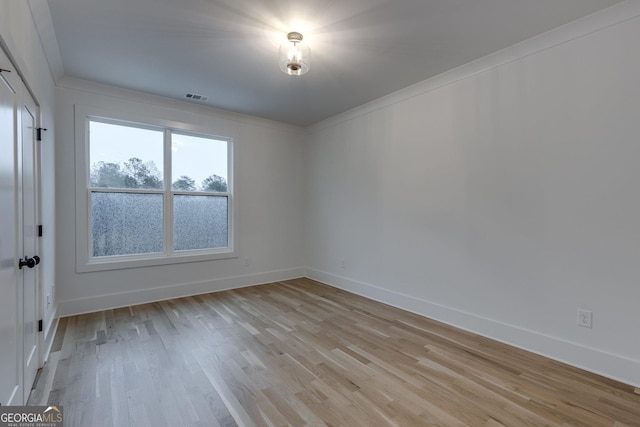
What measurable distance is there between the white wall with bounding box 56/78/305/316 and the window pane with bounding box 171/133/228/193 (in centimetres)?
23

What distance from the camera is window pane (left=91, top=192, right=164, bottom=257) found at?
3.53 metres

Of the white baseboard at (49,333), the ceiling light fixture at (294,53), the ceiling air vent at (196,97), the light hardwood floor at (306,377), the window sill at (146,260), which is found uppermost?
the ceiling air vent at (196,97)

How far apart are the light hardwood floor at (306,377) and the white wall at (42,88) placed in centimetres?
54

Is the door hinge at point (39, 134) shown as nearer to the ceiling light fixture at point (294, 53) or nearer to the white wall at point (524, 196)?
the ceiling light fixture at point (294, 53)

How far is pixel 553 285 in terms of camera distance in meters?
2.43

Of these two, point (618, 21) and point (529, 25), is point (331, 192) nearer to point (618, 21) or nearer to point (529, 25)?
point (529, 25)

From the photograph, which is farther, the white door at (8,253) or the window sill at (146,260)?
the window sill at (146,260)

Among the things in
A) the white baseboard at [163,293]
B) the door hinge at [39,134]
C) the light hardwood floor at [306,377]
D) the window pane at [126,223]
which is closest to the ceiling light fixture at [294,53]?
the door hinge at [39,134]

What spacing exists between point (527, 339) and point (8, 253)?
3.74m

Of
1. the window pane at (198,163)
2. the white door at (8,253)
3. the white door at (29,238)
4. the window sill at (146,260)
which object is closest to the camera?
the white door at (8,253)

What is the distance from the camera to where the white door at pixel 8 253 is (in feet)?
4.81

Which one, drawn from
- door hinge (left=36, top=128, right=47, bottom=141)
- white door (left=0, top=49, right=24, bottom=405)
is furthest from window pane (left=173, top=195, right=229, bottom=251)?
white door (left=0, top=49, right=24, bottom=405)

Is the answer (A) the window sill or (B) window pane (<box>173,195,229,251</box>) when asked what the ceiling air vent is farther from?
(A) the window sill

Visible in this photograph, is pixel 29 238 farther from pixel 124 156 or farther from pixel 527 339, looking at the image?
pixel 527 339
